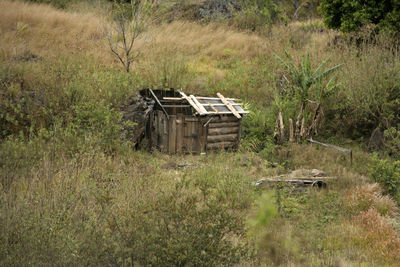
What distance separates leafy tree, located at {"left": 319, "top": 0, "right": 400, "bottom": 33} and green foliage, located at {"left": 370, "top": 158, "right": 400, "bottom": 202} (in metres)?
6.17

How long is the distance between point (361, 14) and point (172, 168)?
8158 millimetres

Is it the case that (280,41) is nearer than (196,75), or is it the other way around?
(196,75)

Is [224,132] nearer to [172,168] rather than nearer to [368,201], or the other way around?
[172,168]

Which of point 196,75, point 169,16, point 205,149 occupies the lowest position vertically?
point 205,149

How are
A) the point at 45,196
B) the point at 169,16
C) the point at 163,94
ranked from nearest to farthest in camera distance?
1. the point at 45,196
2. the point at 163,94
3. the point at 169,16

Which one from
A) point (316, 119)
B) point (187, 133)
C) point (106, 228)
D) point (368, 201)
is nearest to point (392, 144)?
point (316, 119)

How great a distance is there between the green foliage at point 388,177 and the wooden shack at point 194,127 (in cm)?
312

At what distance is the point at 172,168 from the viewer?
775 cm

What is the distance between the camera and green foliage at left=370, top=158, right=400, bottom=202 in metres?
6.73

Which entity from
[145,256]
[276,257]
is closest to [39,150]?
[145,256]

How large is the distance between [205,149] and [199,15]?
12.0 metres

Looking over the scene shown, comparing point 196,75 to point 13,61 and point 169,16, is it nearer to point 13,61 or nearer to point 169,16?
point 13,61

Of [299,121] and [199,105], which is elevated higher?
[199,105]

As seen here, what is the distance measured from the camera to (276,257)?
15.0 feet
